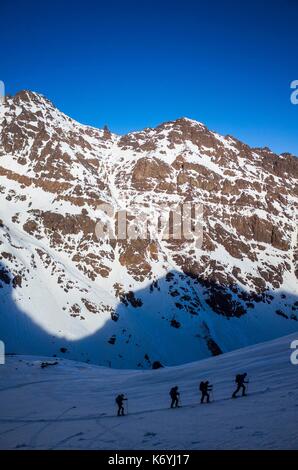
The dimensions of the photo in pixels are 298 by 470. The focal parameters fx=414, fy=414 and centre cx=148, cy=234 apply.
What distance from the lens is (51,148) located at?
524 feet

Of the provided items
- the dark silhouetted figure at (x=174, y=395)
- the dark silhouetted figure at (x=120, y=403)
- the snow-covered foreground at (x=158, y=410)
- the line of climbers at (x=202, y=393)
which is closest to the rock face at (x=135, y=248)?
the snow-covered foreground at (x=158, y=410)

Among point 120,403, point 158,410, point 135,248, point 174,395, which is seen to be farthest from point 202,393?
point 135,248

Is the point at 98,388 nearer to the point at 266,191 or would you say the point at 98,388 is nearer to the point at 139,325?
the point at 139,325

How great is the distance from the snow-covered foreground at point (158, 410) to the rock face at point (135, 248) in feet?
165

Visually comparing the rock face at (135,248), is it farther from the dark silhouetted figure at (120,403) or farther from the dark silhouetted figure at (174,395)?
the dark silhouetted figure at (174,395)

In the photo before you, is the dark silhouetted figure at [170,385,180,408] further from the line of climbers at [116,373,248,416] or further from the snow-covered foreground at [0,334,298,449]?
the snow-covered foreground at [0,334,298,449]

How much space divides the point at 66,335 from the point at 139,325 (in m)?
20.7

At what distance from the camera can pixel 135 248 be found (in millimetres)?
126750

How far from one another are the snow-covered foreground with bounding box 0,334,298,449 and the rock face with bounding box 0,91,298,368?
50.2 m

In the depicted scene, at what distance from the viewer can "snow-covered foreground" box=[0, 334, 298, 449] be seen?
586 inches

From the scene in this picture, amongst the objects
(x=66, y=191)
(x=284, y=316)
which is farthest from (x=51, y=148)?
(x=284, y=316)

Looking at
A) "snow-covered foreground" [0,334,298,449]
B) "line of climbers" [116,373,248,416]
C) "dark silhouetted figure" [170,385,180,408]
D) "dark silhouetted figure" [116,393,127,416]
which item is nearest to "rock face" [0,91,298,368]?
"snow-covered foreground" [0,334,298,449]

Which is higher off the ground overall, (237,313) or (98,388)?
(237,313)

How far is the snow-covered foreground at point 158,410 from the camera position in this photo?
14.9m
